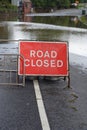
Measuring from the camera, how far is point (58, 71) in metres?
10.6

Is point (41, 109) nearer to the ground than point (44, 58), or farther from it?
nearer to the ground

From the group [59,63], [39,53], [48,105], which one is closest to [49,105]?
[48,105]

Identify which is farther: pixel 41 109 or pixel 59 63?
pixel 59 63

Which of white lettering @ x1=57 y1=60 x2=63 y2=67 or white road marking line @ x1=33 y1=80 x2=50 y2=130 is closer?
white road marking line @ x1=33 y1=80 x2=50 y2=130

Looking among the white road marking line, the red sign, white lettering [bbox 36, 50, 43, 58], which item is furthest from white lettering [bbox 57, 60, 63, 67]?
the white road marking line

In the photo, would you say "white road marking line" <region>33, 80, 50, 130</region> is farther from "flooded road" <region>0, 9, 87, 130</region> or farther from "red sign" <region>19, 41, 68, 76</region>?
"red sign" <region>19, 41, 68, 76</region>

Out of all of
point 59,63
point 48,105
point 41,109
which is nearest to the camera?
point 41,109

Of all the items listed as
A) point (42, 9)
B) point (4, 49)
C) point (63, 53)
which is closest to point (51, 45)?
point (63, 53)

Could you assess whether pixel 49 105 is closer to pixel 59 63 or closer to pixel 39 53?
pixel 59 63

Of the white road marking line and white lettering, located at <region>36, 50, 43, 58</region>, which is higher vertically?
white lettering, located at <region>36, 50, 43, 58</region>

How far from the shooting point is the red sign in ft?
34.9

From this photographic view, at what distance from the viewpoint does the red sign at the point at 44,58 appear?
1065 cm

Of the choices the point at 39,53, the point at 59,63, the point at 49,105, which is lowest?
the point at 49,105

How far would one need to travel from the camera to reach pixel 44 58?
1071 centimetres
